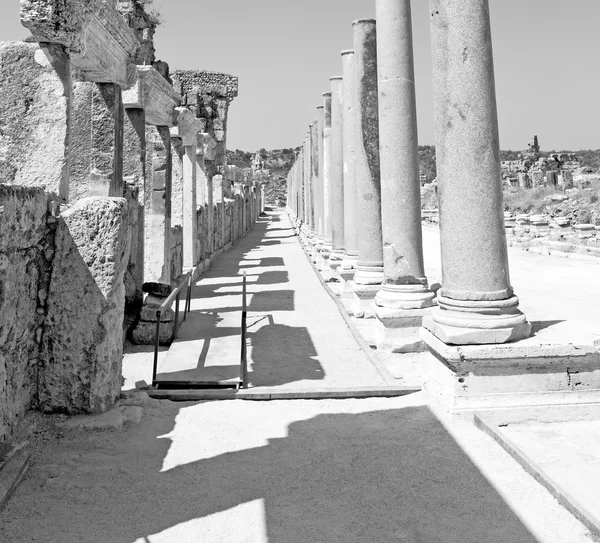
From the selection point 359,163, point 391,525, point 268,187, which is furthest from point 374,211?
point 268,187

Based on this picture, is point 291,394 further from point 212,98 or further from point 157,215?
point 212,98

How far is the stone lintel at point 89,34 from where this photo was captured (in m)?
4.77

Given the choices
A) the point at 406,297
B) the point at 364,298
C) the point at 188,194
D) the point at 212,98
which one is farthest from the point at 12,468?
the point at 212,98

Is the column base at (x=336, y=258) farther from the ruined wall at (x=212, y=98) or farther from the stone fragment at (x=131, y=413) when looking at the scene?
the ruined wall at (x=212, y=98)

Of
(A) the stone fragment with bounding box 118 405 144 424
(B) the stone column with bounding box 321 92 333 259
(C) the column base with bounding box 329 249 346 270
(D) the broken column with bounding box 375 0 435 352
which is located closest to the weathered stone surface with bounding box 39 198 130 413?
(A) the stone fragment with bounding box 118 405 144 424

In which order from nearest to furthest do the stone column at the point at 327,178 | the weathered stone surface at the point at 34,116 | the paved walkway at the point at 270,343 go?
the weathered stone surface at the point at 34,116 → the paved walkway at the point at 270,343 → the stone column at the point at 327,178

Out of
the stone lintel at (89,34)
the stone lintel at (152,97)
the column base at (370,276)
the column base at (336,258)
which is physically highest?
the stone lintel at (152,97)

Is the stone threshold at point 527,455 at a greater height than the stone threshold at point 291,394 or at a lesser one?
lesser

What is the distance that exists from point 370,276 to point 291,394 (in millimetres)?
3786

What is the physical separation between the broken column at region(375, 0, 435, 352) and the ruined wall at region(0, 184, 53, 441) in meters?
3.81

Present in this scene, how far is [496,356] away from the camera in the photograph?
4.03 metres

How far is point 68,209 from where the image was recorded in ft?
13.5

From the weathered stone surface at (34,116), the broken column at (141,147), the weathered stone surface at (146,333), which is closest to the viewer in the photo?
the weathered stone surface at (34,116)

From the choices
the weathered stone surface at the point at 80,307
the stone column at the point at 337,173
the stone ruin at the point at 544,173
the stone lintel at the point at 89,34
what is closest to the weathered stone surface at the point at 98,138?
the stone lintel at the point at 89,34
